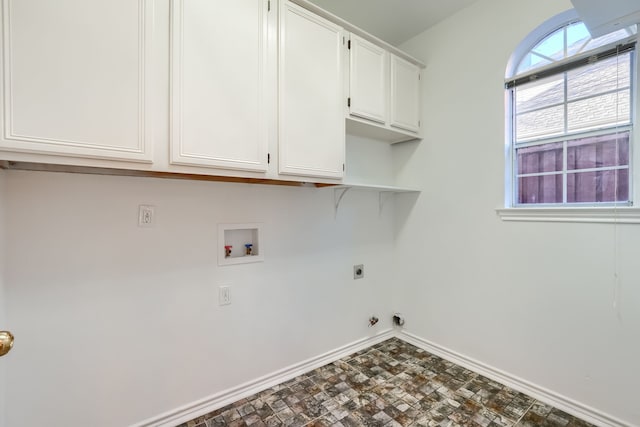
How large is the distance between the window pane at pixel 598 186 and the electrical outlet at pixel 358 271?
5.20ft

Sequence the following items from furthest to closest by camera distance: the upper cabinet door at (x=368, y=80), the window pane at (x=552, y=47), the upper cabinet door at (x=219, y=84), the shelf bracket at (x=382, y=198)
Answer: the shelf bracket at (x=382, y=198)
the upper cabinet door at (x=368, y=80)
the window pane at (x=552, y=47)
the upper cabinet door at (x=219, y=84)

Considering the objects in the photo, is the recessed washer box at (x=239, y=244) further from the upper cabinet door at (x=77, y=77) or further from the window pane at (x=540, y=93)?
the window pane at (x=540, y=93)

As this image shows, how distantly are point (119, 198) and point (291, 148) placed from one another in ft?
3.24

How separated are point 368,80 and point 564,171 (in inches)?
58.5

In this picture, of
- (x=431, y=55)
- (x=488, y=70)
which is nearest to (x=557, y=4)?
(x=488, y=70)

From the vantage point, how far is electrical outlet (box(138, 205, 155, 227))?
1.60m

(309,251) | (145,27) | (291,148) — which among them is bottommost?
(309,251)

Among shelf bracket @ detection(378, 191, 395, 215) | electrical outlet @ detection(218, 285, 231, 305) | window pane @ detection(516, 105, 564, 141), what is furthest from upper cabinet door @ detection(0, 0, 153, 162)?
window pane @ detection(516, 105, 564, 141)

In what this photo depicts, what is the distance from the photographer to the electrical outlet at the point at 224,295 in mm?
1859

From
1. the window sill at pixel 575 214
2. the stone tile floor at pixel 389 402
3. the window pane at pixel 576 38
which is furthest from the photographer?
the window pane at pixel 576 38

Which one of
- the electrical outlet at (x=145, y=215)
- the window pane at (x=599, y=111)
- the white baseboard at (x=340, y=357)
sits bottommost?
the white baseboard at (x=340, y=357)

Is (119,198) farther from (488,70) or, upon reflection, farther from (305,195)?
(488,70)

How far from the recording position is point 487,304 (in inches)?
86.4

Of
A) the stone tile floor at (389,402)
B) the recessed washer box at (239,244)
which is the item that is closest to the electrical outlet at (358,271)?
the stone tile floor at (389,402)
